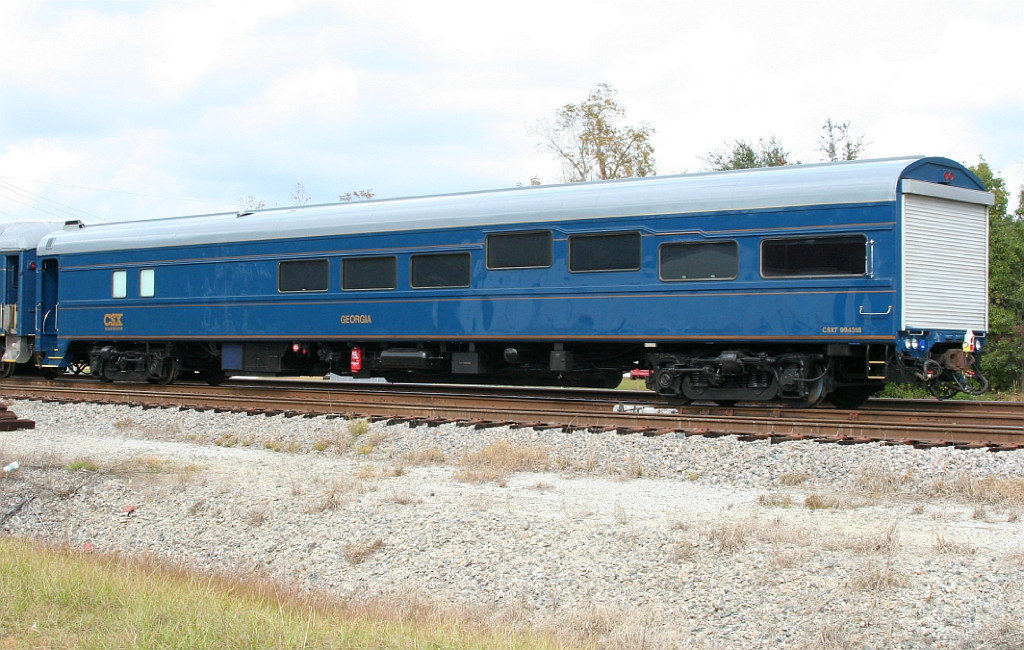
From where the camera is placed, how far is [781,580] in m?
6.39

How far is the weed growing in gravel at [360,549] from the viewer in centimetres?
757

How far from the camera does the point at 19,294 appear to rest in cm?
2044

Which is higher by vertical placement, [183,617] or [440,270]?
[440,270]

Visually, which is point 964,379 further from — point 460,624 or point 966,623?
point 460,624

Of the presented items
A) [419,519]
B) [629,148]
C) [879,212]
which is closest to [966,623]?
[419,519]

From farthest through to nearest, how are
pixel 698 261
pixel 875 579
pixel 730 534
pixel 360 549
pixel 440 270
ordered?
pixel 440 270 < pixel 698 261 < pixel 360 549 < pixel 730 534 < pixel 875 579

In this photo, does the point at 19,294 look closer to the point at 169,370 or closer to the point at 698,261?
the point at 169,370

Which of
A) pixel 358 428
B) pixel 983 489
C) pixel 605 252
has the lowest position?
pixel 983 489

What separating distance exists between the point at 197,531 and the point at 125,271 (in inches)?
464

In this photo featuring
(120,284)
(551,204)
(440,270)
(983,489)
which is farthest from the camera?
(120,284)

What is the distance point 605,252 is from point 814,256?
2.85 meters

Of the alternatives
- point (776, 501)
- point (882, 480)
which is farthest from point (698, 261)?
point (776, 501)

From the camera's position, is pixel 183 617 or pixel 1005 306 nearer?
pixel 183 617

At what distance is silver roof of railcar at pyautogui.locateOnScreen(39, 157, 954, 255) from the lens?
12336 millimetres
